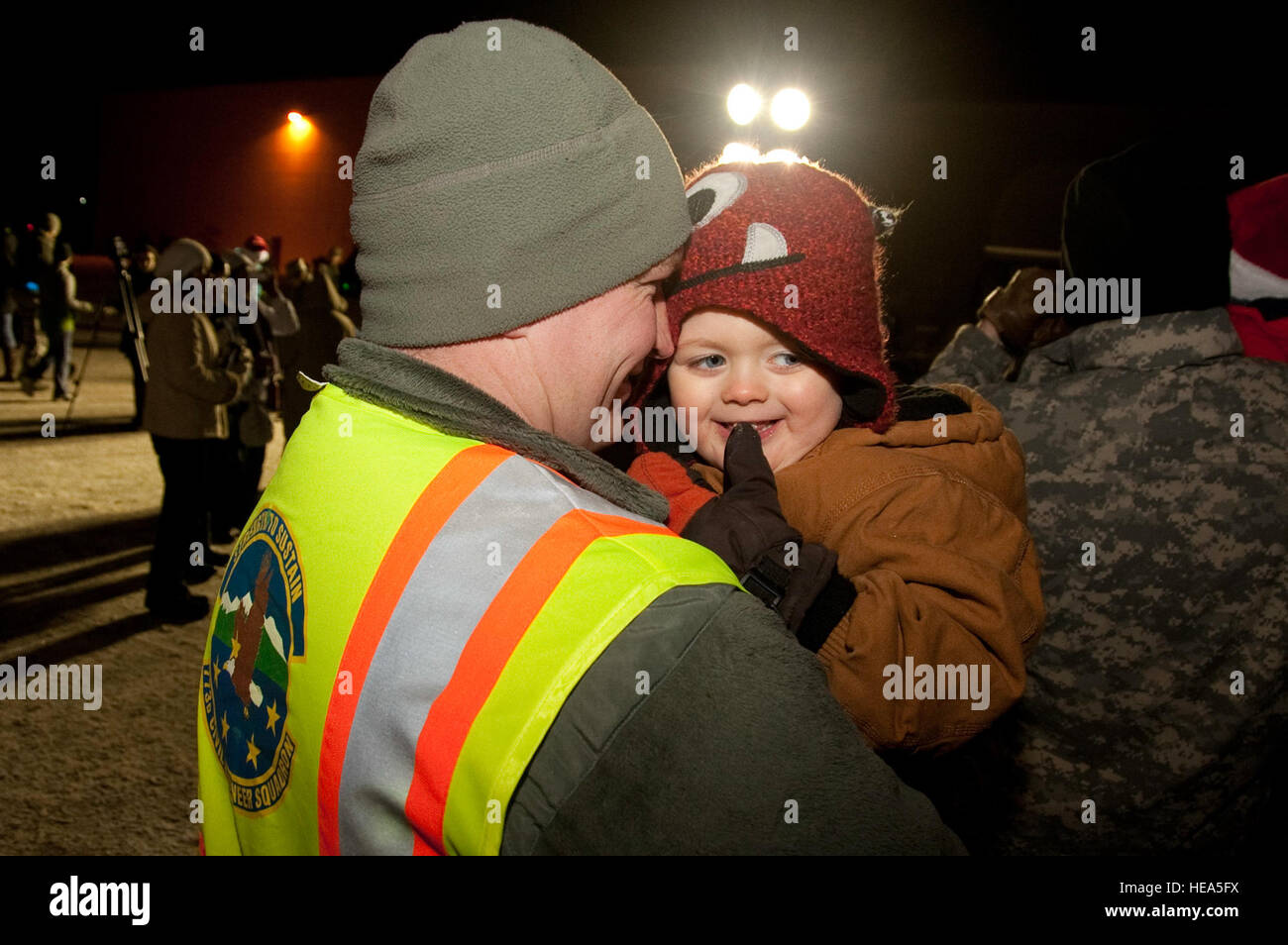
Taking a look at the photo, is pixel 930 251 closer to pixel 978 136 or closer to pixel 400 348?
pixel 978 136

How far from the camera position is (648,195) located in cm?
102

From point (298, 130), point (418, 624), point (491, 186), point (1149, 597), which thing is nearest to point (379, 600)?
point (418, 624)

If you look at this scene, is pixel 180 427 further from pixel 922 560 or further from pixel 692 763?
pixel 692 763

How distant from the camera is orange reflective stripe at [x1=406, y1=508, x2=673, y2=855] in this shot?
71 centimetres

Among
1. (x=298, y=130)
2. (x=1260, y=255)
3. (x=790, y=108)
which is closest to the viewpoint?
A: (x=1260, y=255)

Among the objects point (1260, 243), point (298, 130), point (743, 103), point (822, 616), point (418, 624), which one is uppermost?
point (298, 130)

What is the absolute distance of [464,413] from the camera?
0.84m

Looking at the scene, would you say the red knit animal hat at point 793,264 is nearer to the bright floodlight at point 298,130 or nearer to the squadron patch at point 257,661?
the squadron patch at point 257,661

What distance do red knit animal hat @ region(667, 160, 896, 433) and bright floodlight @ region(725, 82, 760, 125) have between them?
180 inches

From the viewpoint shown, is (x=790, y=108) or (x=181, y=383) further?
(x=790, y=108)

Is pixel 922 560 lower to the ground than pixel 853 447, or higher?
lower

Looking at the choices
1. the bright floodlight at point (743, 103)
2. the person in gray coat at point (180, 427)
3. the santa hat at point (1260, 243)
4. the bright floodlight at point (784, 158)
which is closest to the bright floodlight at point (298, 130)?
the bright floodlight at point (743, 103)

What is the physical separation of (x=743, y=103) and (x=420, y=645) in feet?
20.0

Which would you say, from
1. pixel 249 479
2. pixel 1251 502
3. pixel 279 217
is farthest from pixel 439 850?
pixel 279 217
